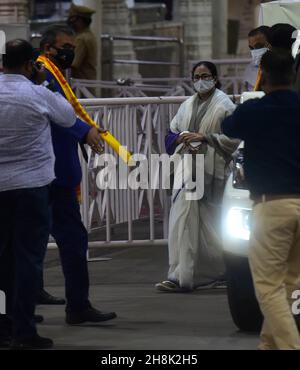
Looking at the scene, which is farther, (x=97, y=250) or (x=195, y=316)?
(x=97, y=250)

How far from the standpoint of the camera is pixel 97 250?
15.4 metres

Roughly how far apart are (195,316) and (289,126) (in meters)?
2.90

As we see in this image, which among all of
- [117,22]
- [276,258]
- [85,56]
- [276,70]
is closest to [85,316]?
[276,258]

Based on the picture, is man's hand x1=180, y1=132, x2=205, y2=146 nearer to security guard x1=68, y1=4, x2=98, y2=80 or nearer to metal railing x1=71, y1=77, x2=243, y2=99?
metal railing x1=71, y1=77, x2=243, y2=99

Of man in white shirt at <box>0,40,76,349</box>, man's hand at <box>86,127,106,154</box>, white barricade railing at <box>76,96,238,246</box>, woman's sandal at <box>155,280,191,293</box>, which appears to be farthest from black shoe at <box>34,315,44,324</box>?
white barricade railing at <box>76,96,238,246</box>

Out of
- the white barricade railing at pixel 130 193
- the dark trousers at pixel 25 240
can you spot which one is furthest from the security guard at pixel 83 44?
the dark trousers at pixel 25 240

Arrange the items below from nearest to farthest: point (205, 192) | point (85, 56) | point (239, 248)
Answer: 1. point (239, 248)
2. point (205, 192)
3. point (85, 56)

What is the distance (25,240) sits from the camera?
32.1ft

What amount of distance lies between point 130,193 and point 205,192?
2326 millimetres

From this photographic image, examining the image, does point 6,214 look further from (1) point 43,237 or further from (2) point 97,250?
(2) point 97,250

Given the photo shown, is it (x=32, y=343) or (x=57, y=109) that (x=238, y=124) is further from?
(x=32, y=343)

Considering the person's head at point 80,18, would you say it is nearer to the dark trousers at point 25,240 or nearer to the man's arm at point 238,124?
the dark trousers at point 25,240

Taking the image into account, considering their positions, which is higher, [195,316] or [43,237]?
[43,237]
